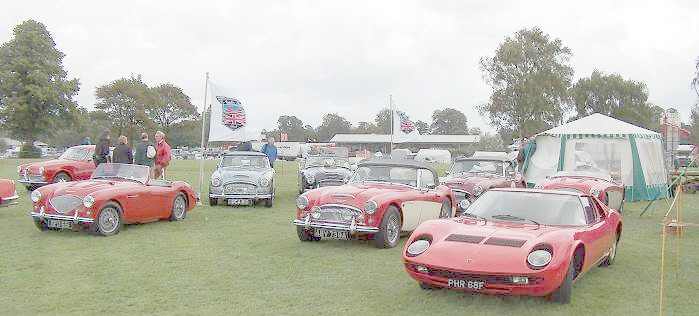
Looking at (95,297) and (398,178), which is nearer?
(95,297)

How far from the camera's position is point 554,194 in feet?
26.1

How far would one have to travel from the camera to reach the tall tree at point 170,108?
244 feet

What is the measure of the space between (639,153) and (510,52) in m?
34.1

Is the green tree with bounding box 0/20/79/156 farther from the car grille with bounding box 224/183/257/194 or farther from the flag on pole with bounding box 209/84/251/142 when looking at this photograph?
the car grille with bounding box 224/183/257/194

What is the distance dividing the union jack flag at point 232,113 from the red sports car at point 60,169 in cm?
546

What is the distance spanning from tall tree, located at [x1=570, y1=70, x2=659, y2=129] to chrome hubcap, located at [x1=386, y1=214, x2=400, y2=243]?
218ft

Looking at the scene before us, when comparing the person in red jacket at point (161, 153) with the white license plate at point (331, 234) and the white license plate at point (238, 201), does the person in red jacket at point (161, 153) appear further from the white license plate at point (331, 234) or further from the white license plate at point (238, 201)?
the white license plate at point (331, 234)

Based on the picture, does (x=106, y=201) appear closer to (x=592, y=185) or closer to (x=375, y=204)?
(x=375, y=204)

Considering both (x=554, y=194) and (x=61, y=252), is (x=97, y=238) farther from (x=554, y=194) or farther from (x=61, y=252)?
(x=554, y=194)

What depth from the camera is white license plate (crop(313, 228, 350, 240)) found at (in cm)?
982

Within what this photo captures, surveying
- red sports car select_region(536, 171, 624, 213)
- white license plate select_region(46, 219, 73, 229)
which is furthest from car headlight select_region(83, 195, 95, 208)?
red sports car select_region(536, 171, 624, 213)

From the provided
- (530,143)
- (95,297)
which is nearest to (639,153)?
(530,143)

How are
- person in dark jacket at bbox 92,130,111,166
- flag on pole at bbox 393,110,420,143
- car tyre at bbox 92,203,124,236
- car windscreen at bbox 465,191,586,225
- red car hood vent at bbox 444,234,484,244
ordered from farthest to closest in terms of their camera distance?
flag on pole at bbox 393,110,420,143 → person in dark jacket at bbox 92,130,111,166 → car tyre at bbox 92,203,124,236 → car windscreen at bbox 465,191,586,225 → red car hood vent at bbox 444,234,484,244

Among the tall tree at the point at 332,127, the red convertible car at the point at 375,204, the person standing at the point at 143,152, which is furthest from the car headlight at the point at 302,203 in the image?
the tall tree at the point at 332,127
